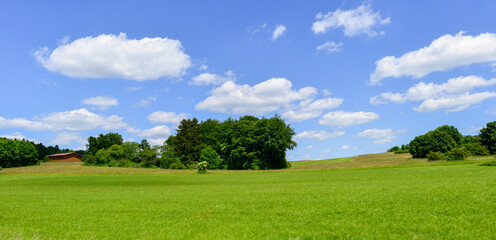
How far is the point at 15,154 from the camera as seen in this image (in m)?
116

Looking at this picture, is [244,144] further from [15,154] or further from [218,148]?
[15,154]

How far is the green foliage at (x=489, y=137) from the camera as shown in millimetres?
99188

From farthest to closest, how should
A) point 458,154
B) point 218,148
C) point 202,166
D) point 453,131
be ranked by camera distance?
point 453,131 → point 218,148 → point 202,166 → point 458,154

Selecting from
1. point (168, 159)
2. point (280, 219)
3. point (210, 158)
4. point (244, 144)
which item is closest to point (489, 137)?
point (244, 144)

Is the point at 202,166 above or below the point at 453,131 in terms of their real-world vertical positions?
below

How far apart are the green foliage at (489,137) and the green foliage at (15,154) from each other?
553 ft

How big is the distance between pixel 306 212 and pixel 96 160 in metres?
130

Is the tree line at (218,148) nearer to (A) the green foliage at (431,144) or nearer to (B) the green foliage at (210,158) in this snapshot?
(B) the green foliage at (210,158)

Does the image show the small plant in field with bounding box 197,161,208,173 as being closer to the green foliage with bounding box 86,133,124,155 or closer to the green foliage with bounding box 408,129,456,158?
the green foliage with bounding box 408,129,456,158

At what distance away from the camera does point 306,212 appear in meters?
15.5

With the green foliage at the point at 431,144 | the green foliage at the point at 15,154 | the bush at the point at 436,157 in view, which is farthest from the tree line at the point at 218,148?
the green foliage at the point at 431,144

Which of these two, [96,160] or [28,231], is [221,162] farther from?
[28,231]

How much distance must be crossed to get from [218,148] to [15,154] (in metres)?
77.5

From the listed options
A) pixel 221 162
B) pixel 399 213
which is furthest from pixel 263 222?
pixel 221 162
